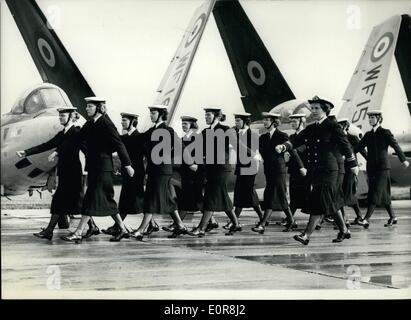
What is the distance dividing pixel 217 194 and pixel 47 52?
2.83 metres

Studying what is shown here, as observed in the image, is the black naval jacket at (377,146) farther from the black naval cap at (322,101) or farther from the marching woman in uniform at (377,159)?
the black naval cap at (322,101)

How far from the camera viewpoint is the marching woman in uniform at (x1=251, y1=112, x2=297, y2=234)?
318 inches

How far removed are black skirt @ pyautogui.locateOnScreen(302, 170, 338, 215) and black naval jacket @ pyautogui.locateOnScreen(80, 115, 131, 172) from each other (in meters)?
2.09

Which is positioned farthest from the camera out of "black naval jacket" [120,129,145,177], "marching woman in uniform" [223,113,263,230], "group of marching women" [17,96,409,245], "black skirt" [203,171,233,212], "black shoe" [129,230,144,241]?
"marching woman in uniform" [223,113,263,230]

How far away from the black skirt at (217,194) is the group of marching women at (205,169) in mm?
12

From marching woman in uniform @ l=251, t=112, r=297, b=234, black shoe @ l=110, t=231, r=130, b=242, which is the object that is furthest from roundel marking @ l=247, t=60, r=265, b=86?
black shoe @ l=110, t=231, r=130, b=242

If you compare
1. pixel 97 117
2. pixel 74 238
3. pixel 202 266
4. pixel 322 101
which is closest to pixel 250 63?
pixel 322 101

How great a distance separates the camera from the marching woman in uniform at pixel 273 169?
809 cm

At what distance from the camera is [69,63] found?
8172mm

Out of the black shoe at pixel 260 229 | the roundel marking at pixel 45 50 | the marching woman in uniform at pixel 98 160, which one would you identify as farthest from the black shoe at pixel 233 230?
the roundel marking at pixel 45 50

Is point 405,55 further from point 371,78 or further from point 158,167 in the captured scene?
point 158,167

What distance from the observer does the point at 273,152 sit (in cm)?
816

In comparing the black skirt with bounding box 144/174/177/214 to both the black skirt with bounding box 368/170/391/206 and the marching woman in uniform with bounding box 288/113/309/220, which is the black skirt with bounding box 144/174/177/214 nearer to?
the marching woman in uniform with bounding box 288/113/309/220

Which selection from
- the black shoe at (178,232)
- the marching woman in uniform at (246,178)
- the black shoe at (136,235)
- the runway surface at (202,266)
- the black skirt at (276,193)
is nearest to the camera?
the runway surface at (202,266)
